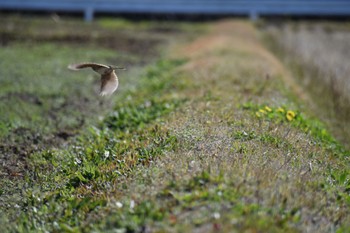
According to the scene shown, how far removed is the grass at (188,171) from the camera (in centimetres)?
285

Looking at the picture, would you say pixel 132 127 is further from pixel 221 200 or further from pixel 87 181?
pixel 221 200

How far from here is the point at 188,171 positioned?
3277 millimetres

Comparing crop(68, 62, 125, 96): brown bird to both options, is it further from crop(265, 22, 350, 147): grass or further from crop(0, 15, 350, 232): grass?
crop(265, 22, 350, 147): grass

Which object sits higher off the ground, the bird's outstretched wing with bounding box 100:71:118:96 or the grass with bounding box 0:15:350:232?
the bird's outstretched wing with bounding box 100:71:118:96

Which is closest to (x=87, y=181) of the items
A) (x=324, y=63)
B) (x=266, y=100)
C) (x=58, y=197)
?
(x=58, y=197)

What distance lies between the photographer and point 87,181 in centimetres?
385

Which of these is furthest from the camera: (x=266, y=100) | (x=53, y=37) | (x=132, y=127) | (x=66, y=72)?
(x=53, y=37)

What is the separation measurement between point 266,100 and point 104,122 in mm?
1960

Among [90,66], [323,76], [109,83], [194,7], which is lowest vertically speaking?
[194,7]

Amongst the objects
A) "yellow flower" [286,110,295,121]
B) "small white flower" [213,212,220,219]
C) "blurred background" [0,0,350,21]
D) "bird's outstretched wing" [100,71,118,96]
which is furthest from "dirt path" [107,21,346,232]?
"blurred background" [0,0,350,21]

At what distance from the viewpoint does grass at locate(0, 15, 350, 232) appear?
9.36 ft

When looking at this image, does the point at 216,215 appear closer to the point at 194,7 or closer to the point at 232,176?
the point at 232,176

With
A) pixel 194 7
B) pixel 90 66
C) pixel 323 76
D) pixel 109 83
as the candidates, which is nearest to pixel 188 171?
pixel 109 83

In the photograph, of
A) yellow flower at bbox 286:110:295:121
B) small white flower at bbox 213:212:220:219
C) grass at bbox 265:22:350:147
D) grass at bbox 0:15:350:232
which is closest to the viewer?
small white flower at bbox 213:212:220:219
